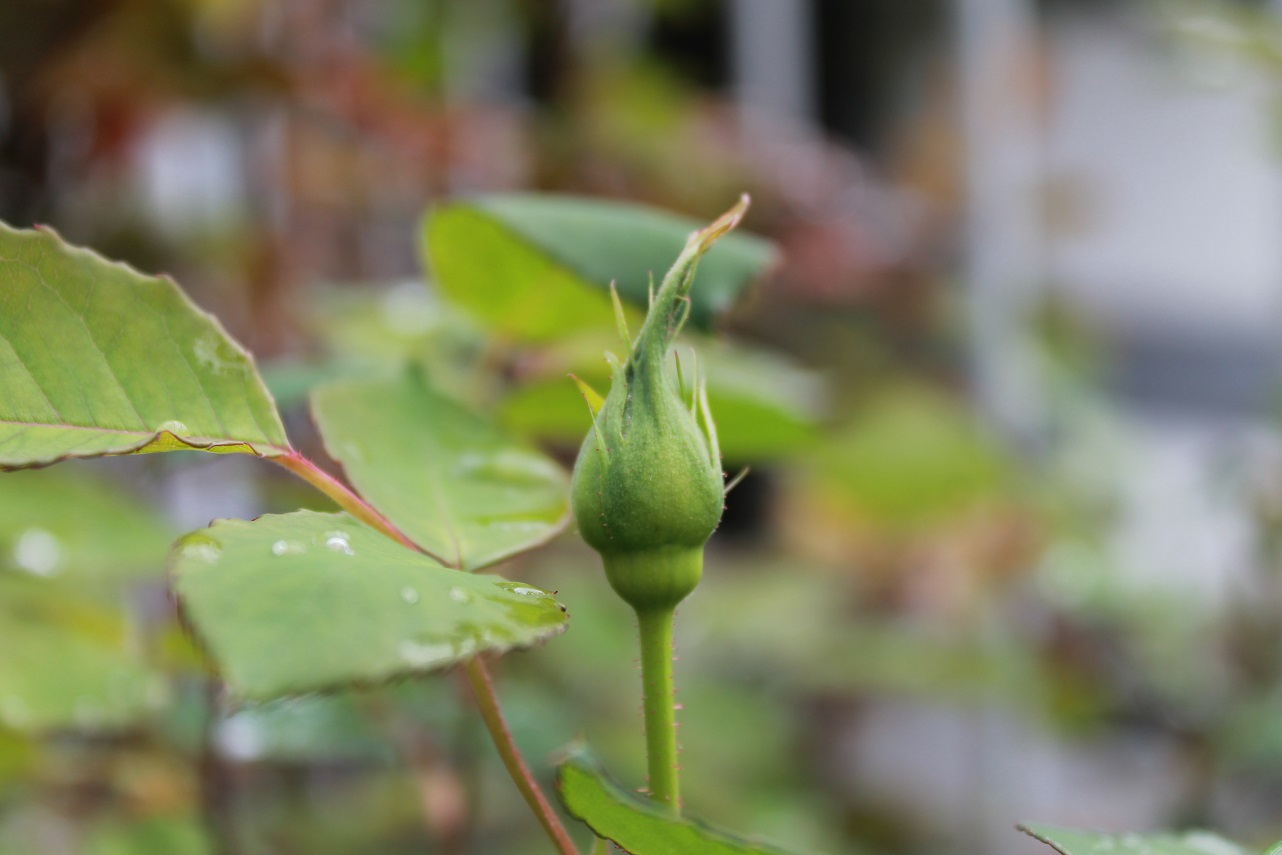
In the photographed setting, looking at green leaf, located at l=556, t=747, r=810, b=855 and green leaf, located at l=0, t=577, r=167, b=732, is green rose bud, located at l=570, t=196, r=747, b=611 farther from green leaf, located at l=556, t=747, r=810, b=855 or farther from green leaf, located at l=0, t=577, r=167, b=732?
green leaf, located at l=0, t=577, r=167, b=732

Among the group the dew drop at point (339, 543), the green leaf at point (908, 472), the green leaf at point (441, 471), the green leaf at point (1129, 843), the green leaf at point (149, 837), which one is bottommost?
the green leaf at point (908, 472)

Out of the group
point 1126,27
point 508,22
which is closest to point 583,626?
point 508,22

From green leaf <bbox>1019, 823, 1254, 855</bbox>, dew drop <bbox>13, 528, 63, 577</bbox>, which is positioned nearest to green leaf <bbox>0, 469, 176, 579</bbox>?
dew drop <bbox>13, 528, 63, 577</bbox>

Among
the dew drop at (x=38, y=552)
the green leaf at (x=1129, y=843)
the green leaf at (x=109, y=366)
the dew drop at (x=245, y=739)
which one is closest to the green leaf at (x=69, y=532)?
the dew drop at (x=38, y=552)

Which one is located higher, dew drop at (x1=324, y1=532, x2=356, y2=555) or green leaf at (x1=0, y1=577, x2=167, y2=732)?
dew drop at (x1=324, y1=532, x2=356, y2=555)

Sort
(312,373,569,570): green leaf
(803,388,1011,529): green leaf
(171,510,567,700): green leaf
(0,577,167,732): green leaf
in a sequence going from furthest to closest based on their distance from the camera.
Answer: (803,388,1011,529): green leaf
(0,577,167,732): green leaf
(312,373,569,570): green leaf
(171,510,567,700): green leaf

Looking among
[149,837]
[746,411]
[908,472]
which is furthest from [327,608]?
[908,472]

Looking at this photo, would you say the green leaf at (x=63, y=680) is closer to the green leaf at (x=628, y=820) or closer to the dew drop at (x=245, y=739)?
the dew drop at (x=245, y=739)
